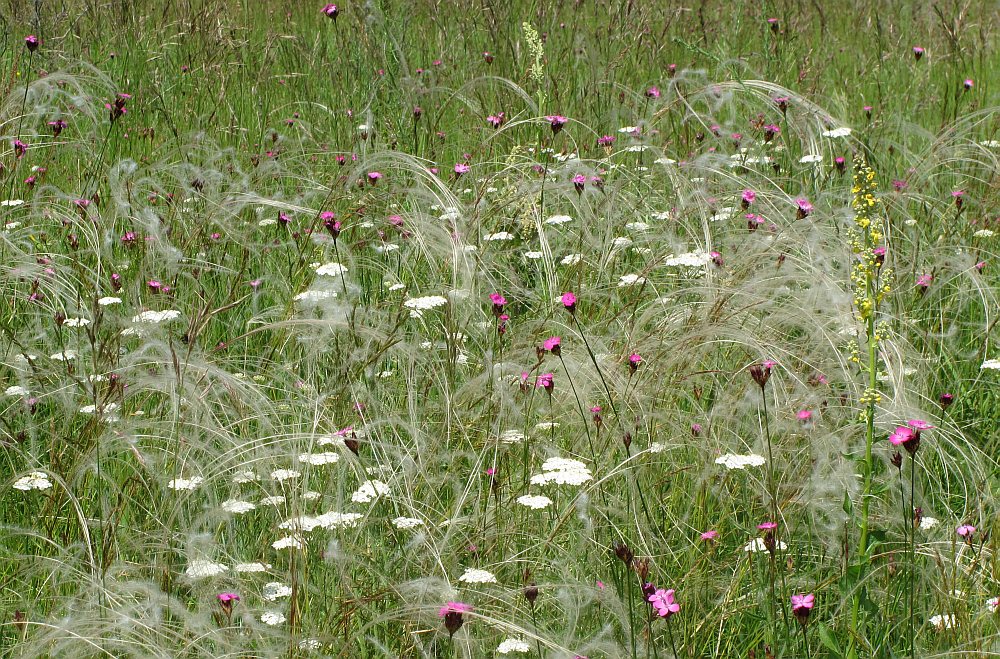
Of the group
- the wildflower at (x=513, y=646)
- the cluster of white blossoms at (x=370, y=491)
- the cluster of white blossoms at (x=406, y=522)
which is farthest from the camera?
the cluster of white blossoms at (x=370, y=491)

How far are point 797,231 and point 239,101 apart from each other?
3219 millimetres

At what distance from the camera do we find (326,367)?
2799 millimetres

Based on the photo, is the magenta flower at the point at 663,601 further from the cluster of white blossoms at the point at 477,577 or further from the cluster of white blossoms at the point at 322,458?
the cluster of white blossoms at the point at 322,458

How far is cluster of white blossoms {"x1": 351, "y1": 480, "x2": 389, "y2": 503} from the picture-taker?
7.03ft

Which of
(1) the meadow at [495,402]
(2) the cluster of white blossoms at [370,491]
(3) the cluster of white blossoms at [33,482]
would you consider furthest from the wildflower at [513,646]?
(3) the cluster of white blossoms at [33,482]

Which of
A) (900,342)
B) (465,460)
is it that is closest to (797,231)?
(900,342)

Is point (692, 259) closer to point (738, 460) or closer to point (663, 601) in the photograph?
point (738, 460)

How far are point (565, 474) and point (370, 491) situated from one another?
0.41 m

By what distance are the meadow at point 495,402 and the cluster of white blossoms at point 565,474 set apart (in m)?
0.01

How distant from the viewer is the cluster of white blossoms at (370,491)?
214 centimetres

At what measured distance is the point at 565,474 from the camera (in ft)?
6.84

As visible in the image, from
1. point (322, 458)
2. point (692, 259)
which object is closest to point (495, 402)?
point (322, 458)

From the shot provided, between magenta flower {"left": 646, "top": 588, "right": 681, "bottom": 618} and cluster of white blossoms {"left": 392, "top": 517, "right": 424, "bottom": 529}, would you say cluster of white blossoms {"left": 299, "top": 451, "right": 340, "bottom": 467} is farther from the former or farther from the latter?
magenta flower {"left": 646, "top": 588, "right": 681, "bottom": 618}

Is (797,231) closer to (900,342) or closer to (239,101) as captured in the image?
(900,342)
